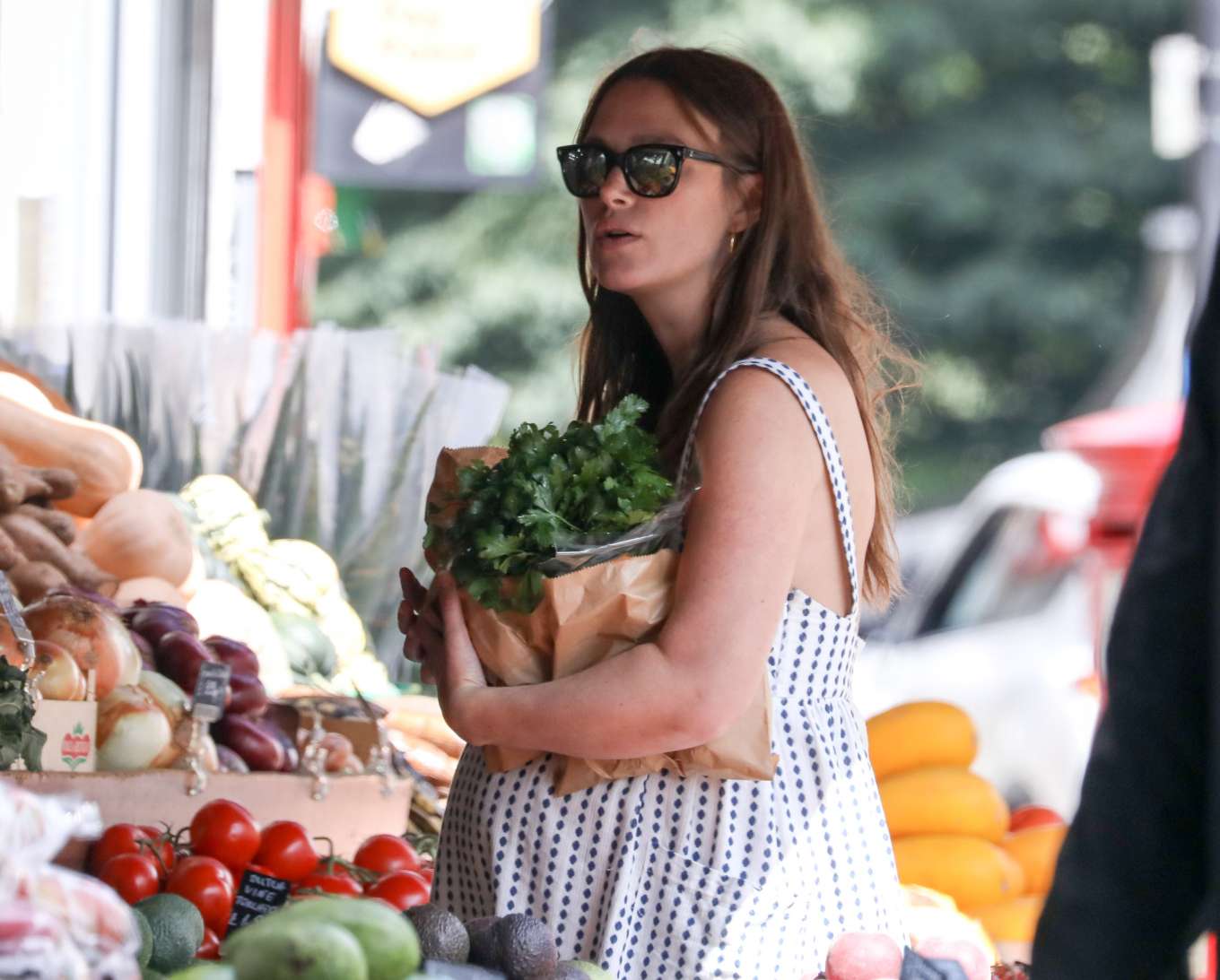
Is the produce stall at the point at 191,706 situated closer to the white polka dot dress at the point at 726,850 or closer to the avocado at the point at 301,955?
the avocado at the point at 301,955

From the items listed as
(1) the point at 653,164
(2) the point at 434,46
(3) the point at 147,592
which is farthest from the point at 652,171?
(2) the point at 434,46

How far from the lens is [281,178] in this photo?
21.1 ft

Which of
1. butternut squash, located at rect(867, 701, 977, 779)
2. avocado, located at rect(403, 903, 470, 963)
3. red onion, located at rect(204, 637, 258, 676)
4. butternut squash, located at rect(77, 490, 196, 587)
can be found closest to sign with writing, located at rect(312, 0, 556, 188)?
butternut squash, located at rect(77, 490, 196, 587)

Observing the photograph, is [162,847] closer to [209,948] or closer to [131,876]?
[131,876]

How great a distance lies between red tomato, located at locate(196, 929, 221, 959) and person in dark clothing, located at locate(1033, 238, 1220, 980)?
1.62 metres

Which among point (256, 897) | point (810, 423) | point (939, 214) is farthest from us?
point (939, 214)

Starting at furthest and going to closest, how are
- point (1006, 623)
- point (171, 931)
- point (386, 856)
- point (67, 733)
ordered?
point (1006, 623)
point (386, 856)
point (67, 733)
point (171, 931)

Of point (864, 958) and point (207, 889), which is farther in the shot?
point (207, 889)

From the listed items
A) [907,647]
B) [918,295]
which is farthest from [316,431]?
[918,295]

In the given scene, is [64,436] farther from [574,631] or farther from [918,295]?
[918,295]

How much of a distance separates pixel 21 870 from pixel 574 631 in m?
0.99

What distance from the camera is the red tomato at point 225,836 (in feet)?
9.87

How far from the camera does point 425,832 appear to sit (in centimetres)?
387

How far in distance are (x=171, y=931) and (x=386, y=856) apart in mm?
991
